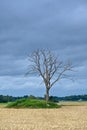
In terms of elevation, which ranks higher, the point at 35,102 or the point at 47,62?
the point at 47,62

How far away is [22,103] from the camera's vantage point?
5900cm

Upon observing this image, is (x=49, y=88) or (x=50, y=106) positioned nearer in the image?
(x=50, y=106)

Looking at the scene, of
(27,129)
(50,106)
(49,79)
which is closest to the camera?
(27,129)

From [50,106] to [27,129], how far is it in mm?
36524

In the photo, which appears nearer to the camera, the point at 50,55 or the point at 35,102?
the point at 35,102

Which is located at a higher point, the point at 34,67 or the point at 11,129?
the point at 34,67

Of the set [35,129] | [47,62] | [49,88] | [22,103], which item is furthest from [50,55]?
[35,129]

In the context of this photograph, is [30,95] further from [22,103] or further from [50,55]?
[22,103]

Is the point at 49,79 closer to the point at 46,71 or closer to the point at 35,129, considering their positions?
the point at 46,71

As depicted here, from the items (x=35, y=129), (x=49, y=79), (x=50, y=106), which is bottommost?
(x=35, y=129)

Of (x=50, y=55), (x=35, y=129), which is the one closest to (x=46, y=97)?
(x=50, y=55)

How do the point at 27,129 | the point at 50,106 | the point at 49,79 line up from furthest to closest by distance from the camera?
the point at 49,79 < the point at 50,106 < the point at 27,129

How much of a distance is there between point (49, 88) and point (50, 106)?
14.8m

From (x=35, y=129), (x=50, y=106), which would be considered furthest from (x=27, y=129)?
(x=50, y=106)
